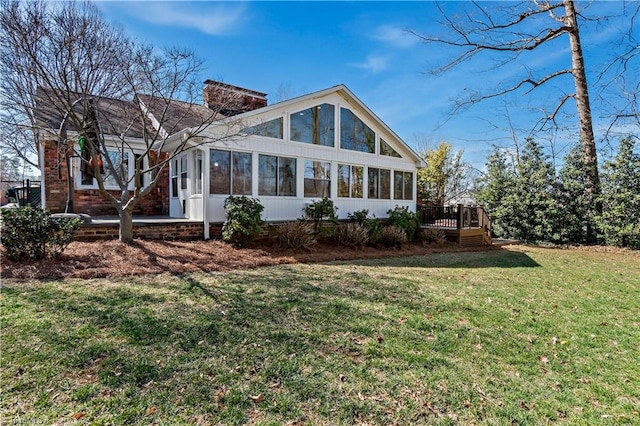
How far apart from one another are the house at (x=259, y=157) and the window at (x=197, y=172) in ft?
0.10

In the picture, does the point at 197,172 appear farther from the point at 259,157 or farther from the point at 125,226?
the point at 125,226

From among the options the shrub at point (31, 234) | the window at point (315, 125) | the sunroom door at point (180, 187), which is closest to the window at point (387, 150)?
the window at point (315, 125)

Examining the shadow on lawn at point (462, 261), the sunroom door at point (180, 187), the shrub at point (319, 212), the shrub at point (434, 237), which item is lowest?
the shadow on lawn at point (462, 261)

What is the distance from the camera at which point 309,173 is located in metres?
11.7

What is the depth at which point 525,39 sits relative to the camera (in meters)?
14.5

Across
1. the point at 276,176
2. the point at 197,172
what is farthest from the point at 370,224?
the point at 197,172

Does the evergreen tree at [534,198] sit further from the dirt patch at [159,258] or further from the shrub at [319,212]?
the shrub at [319,212]

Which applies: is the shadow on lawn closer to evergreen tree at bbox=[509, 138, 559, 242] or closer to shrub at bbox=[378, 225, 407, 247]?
shrub at bbox=[378, 225, 407, 247]

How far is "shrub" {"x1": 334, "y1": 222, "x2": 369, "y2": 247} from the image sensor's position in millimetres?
10398

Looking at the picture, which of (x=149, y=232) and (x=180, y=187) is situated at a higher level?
(x=180, y=187)

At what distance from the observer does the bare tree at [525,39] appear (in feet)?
44.7

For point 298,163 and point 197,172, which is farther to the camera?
point 298,163

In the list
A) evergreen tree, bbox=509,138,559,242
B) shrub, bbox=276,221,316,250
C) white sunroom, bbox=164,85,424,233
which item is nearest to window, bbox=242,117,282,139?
white sunroom, bbox=164,85,424,233

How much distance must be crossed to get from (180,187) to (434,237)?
9289mm
